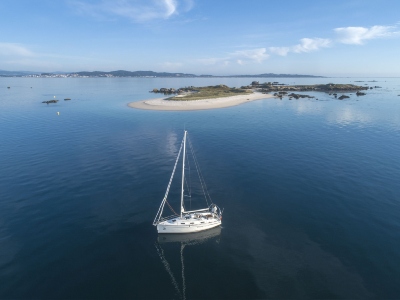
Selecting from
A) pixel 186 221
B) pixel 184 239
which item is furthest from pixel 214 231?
pixel 184 239

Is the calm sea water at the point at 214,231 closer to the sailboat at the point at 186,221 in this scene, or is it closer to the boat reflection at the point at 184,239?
the boat reflection at the point at 184,239

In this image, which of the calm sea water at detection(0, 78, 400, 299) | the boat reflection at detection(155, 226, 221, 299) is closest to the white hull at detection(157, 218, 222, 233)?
the boat reflection at detection(155, 226, 221, 299)

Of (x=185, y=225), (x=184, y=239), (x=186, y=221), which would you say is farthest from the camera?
(x=186, y=221)

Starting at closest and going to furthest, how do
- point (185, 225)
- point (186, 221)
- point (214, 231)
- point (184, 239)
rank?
1. point (184, 239)
2. point (185, 225)
3. point (186, 221)
4. point (214, 231)

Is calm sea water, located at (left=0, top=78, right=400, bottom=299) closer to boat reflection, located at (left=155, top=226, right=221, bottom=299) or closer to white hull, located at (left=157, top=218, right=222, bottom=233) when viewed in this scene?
boat reflection, located at (left=155, top=226, right=221, bottom=299)

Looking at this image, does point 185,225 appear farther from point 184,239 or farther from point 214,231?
point 214,231

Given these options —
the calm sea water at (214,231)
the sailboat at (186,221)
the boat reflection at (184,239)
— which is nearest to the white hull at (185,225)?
the sailboat at (186,221)
